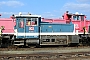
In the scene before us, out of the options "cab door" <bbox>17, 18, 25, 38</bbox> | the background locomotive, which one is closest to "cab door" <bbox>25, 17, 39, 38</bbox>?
the background locomotive

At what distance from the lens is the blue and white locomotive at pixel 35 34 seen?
15789 mm

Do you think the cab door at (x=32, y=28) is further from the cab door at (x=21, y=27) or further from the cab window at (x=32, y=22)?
the cab door at (x=21, y=27)

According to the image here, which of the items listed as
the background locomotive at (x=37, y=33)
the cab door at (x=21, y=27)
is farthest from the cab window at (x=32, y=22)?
the cab door at (x=21, y=27)

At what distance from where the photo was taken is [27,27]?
52.3ft

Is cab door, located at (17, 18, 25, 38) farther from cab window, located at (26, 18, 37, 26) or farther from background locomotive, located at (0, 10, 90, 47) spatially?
cab window, located at (26, 18, 37, 26)

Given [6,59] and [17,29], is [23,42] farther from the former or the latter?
[6,59]

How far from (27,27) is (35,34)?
Answer: 0.89 metres

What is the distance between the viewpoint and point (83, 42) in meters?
17.5

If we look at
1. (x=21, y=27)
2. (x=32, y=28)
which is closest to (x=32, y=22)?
(x=32, y=28)

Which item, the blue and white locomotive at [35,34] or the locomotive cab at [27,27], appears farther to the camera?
the locomotive cab at [27,27]

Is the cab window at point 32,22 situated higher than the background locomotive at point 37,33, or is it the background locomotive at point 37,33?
the cab window at point 32,22

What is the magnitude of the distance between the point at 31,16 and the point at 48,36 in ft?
7.23

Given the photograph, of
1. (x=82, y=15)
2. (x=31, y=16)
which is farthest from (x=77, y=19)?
(x=31, y=16)

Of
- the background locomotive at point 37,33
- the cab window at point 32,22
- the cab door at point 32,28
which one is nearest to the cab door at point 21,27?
the background locomotive at point 37,33
